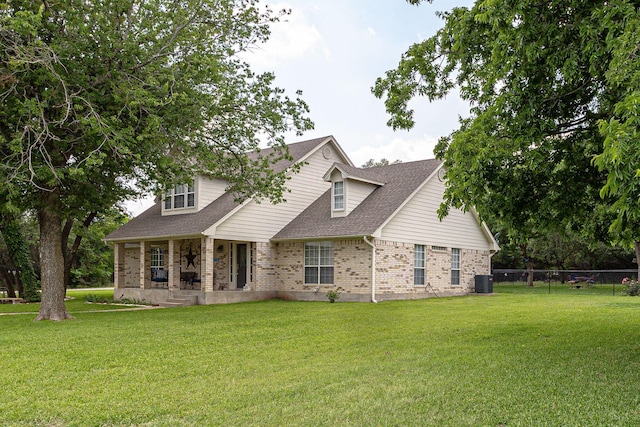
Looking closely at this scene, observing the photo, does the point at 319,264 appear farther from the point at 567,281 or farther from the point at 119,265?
the point at 567,281

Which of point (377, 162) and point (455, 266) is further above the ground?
point (377, 162)

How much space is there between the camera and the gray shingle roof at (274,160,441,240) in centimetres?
2131

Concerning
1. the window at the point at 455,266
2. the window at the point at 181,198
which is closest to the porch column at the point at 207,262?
the window at the point at 181,198

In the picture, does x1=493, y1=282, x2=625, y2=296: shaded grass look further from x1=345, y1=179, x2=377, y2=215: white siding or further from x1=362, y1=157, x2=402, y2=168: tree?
x1=362, y1=157, x2=402, y2=168: tree

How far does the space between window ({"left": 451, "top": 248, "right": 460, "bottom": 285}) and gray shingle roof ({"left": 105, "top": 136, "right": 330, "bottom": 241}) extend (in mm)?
7987

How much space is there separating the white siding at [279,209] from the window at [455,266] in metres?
6.64

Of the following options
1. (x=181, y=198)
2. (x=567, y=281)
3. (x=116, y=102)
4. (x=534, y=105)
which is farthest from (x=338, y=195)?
(x=567, y=281)

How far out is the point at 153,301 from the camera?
2311cm

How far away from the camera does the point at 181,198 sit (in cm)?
2439

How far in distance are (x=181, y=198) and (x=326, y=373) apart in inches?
713

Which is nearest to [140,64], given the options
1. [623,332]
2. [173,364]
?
[173,364]

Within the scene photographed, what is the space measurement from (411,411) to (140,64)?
1195cm

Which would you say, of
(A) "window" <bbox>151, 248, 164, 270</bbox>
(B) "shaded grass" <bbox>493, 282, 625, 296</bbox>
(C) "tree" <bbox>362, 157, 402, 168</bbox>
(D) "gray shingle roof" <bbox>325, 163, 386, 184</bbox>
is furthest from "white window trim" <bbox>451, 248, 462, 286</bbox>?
(C) "tree" <bbox>362, 157, 402, 168</bbox>

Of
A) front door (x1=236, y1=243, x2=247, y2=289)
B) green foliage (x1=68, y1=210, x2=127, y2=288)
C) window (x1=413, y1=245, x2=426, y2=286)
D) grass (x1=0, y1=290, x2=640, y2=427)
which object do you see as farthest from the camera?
green foliage (x1=68, y1=210, x2=127, y2=288)
